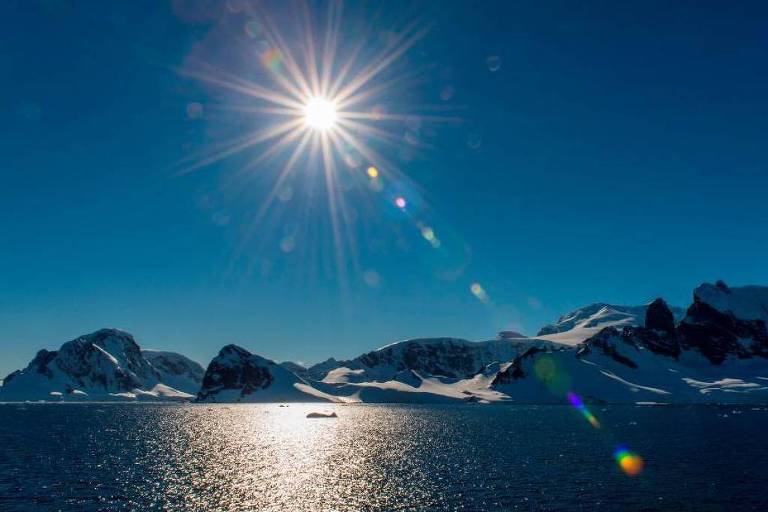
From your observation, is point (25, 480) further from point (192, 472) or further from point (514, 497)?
point (514, 497)

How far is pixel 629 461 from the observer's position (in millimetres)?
80250

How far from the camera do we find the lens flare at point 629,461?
7219 centimetres

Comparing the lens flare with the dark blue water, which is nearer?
the dark blue water

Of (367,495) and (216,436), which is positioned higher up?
(216,436)

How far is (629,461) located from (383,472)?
37008 mm

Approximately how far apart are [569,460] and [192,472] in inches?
2163

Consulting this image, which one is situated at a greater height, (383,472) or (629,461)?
(383,472)

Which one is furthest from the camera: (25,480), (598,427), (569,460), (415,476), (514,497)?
(598,427)

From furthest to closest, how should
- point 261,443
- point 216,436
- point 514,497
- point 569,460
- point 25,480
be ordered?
point 216,436, point 261,443, point 569,460, point 25,480, point 514,497

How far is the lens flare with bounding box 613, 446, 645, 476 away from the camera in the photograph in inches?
2842

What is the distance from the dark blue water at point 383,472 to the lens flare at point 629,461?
145 centimetres

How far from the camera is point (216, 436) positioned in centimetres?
12712

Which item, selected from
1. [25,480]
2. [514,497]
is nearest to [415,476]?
[514,497]

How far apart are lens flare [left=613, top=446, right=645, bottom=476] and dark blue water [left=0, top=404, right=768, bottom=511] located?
145 centimetres
